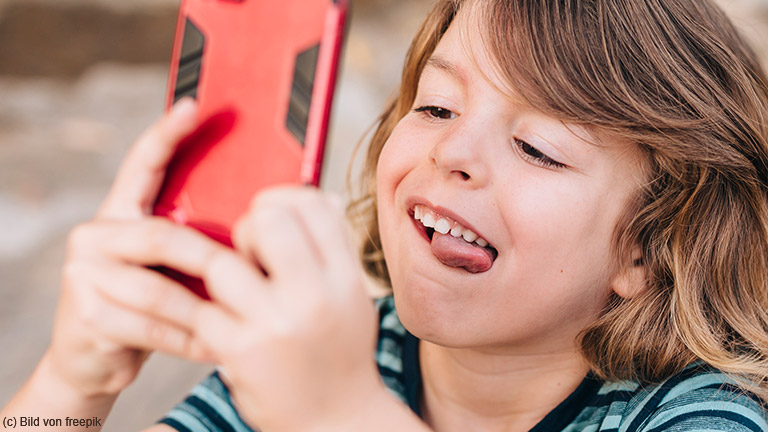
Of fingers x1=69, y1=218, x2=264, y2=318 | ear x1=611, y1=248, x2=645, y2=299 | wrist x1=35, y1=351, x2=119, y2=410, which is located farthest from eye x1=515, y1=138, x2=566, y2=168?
wrist x1=35, y1=351, x2=119, y2=410

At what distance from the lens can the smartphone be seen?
0.62 meters

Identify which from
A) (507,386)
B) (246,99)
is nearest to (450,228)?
(507,386)

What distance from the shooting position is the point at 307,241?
0.57 metres

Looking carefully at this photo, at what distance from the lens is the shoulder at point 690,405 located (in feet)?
2.92

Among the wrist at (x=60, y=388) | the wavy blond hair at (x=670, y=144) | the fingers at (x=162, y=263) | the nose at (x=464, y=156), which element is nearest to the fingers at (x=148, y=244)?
the fingers at (x=162, y=263)

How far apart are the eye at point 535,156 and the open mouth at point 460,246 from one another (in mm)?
120

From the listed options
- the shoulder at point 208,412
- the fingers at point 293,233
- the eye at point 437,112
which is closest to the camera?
the fingers at point 293,233

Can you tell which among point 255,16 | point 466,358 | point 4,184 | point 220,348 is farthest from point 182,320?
point 4,184

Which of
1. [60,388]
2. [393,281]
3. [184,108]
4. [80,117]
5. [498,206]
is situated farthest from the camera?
[80,117]

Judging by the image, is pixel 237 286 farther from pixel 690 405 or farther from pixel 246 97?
pixel 690 405

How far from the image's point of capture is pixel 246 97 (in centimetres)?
65

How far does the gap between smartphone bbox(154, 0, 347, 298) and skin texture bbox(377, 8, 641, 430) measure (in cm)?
31

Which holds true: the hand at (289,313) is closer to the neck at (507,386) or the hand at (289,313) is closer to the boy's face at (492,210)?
the boy's face at (492,210)

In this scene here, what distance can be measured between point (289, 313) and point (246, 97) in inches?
8.2
